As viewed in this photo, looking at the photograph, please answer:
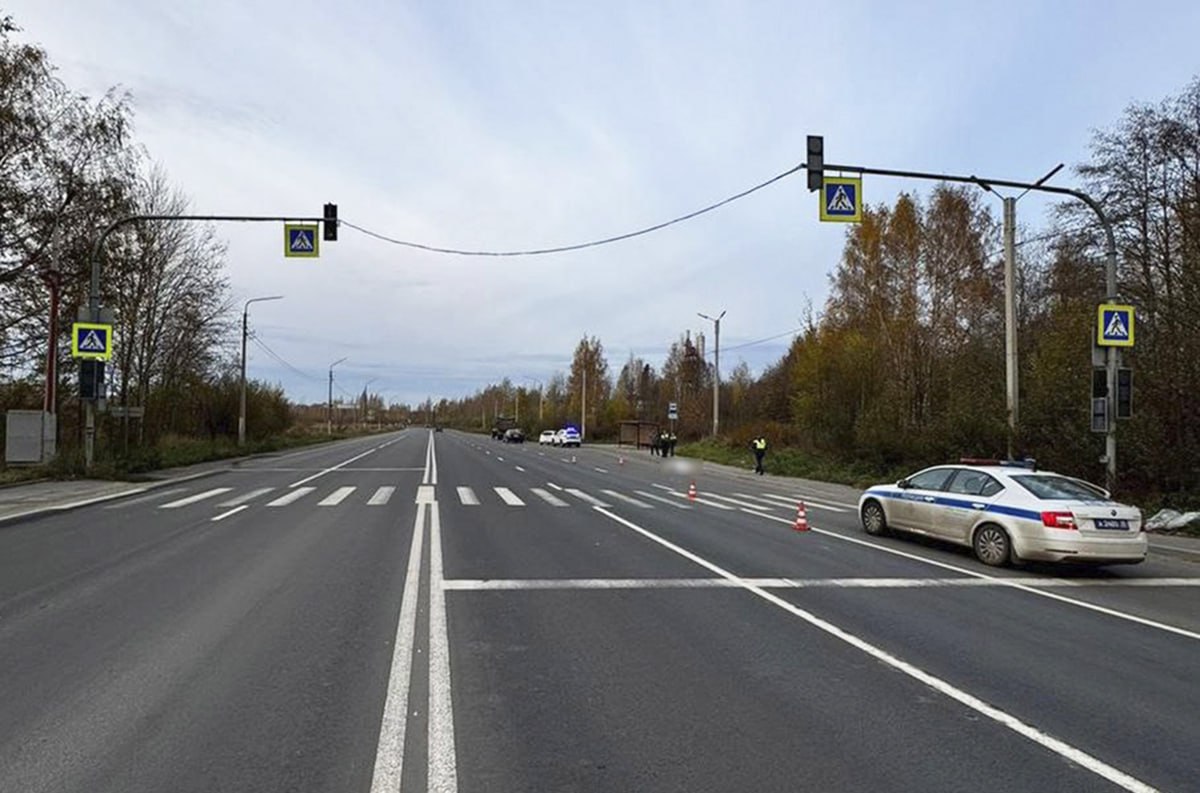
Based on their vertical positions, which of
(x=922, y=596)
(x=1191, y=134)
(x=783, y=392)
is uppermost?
(x=1191, y=134)

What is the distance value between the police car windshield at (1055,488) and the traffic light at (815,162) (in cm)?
597

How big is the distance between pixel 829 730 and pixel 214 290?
121 feet

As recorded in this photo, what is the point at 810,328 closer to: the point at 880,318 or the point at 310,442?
the point at 880,318

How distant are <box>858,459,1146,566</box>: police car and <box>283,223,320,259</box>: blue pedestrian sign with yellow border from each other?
13497 mm

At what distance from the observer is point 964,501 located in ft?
39.1

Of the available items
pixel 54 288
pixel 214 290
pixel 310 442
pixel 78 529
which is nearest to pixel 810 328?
pixel 214 290

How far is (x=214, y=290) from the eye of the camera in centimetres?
3616

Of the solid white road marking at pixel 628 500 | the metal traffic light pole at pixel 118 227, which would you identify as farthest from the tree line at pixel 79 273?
the solid white road marking at pixel 628 500

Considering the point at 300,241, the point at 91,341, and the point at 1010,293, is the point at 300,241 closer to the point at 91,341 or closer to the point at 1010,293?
the point at 91,341

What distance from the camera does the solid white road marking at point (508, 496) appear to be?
18.9m

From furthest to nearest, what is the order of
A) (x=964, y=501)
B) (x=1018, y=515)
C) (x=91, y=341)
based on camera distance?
(x=91, y=341) → (x=964, y=501) → (x=1018, y=515)

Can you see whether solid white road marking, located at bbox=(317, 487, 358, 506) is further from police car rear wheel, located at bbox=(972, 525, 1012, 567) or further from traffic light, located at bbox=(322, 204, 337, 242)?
police car rear wheel, located at bbox=(972, 525, 1012, 567)

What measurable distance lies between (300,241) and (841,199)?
467 inches

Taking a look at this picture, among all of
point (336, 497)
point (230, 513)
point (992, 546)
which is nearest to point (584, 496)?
point (336, 497)
